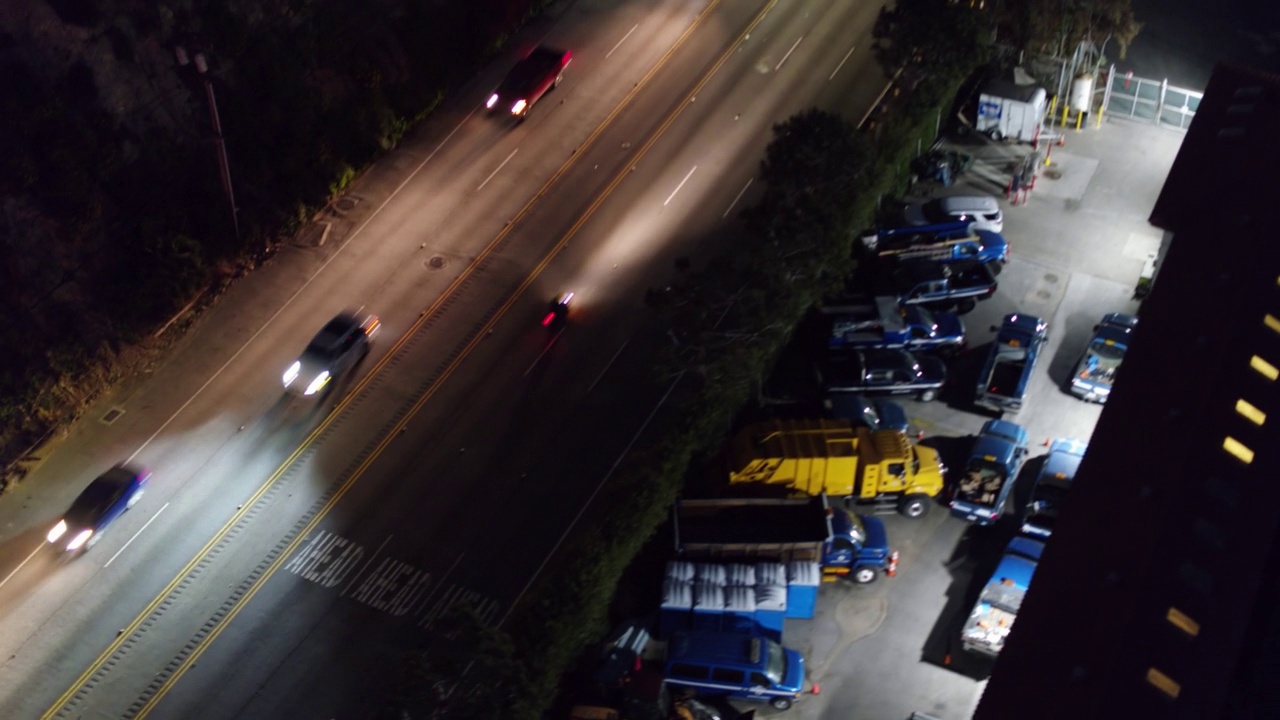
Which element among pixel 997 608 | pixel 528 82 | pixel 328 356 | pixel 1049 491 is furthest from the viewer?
pixel 528 82

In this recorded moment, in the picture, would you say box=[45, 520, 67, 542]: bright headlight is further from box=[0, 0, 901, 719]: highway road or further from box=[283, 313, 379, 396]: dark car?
box=[283, 313, 379, 396]: dark car

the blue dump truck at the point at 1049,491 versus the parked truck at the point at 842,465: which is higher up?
the blue dump truck at the point at 1049,491

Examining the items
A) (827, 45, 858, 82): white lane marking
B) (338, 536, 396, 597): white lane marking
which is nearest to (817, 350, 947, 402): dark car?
(338, 536, 396, 597): white lane marking

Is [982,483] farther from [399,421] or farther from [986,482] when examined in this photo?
[399,421]

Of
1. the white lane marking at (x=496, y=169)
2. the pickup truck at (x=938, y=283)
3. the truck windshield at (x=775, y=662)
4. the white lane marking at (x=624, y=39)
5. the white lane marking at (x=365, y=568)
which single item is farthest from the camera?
the white lane marking at (x=624, y=39)

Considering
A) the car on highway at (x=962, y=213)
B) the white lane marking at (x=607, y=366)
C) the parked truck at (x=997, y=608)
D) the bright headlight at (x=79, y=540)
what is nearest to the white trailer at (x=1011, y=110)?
the car on highway at (x=962, y=213)

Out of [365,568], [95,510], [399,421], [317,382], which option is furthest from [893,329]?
[95,510]

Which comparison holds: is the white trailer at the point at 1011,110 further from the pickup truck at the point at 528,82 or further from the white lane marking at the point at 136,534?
the white lane marking at the point at 136,534
